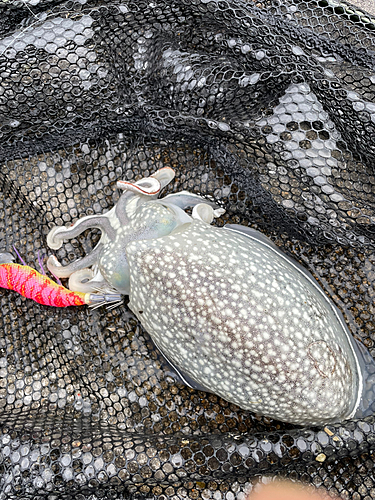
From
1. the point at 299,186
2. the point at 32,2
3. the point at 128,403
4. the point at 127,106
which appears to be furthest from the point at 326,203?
the point at 32,2

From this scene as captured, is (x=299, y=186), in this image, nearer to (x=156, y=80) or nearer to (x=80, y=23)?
(x=156, y=80)

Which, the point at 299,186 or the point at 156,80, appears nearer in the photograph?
the point at 299,186

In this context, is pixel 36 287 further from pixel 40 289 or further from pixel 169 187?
pixel 169 187

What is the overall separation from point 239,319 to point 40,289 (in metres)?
1.33

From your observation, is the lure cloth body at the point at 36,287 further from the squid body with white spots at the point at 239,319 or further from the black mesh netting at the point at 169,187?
the squid body with white spots at the point at 239,319

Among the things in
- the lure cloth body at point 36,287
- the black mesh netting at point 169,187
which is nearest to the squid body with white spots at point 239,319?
the black mesh netting at point 169,187

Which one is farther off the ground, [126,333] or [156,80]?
[156,80]

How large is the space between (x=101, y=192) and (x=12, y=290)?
0.88m

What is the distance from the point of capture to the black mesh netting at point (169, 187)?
7.26 feet

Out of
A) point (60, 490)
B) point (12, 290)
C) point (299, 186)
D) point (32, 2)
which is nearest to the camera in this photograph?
point (60, 490)

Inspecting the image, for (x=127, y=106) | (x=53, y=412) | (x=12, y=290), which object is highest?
(x=127, y=106)

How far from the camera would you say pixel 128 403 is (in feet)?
8.49

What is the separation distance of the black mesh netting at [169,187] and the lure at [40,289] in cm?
10

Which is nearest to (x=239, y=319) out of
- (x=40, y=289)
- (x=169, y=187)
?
(x=169, y=187)
